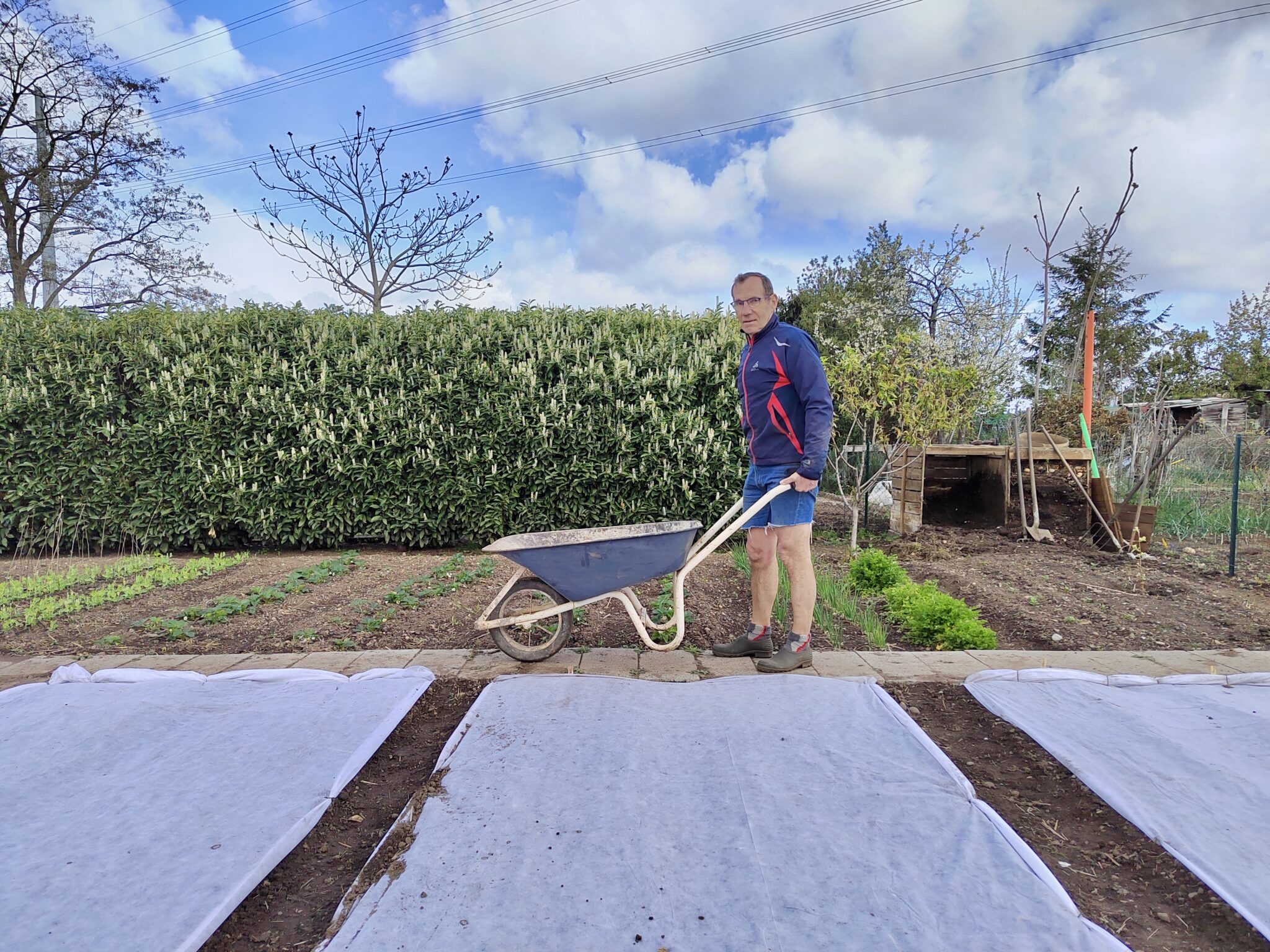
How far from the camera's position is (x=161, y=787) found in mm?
1827

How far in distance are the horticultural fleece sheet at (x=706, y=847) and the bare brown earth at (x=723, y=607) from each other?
3.68 ft

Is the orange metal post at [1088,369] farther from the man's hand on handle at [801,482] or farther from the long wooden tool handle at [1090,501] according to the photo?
the man's hand on handle at [801,482]

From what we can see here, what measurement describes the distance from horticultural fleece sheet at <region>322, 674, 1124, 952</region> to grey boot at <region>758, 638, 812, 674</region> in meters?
0.49

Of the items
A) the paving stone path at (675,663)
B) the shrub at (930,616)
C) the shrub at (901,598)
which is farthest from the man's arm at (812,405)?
the shrub at (901,598)

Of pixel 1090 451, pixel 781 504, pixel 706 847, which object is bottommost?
pixel 706 847

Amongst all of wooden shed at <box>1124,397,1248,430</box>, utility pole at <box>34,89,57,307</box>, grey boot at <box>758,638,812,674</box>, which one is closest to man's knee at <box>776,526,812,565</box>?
grey boot at <box>758,638,812,674</box>

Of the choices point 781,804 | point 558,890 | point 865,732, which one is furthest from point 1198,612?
point 558,890

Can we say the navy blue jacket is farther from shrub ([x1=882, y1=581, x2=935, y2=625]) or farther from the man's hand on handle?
shrub ([x1=882, y1=581, x2=935, y2=625])

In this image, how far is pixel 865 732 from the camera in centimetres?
211

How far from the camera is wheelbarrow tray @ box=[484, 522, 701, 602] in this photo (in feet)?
8.70

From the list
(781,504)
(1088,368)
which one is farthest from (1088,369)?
(781,504)

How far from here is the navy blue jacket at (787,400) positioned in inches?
107

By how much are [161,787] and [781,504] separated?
227cm

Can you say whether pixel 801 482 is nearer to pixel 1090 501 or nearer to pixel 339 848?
pixel 339 848
